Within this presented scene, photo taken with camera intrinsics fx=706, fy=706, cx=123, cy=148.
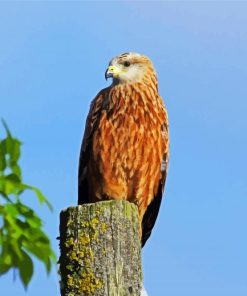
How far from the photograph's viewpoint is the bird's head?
6.78 metres

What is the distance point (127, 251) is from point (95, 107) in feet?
11.8

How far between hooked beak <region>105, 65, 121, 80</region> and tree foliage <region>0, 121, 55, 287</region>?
4431 millimetres

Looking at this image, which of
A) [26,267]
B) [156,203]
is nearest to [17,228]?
[26,267]

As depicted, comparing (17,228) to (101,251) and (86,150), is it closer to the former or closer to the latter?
(101,251)

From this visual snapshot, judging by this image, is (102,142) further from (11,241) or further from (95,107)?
(11,241)

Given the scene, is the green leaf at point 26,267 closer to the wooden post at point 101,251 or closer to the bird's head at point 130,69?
the wooden post at point 101,251

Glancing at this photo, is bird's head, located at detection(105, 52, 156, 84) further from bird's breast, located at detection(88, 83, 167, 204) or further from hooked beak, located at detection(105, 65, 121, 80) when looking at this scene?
bird's breast, located at detection(88, 83, 167, 204)

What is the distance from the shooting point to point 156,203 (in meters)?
6.68

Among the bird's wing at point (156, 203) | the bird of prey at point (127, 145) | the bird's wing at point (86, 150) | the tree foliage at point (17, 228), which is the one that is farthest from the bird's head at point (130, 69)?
the tree foliage at point (17, 228)

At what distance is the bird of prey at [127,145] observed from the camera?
6.25m

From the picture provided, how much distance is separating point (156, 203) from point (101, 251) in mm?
3610

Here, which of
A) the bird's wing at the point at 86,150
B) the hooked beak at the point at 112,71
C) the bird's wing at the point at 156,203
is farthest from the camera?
the hooked beak at the point at 112,71

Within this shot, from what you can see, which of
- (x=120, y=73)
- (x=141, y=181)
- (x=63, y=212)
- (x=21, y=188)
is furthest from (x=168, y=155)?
(x=21, y=188)

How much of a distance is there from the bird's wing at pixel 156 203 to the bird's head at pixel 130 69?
1.78ft
